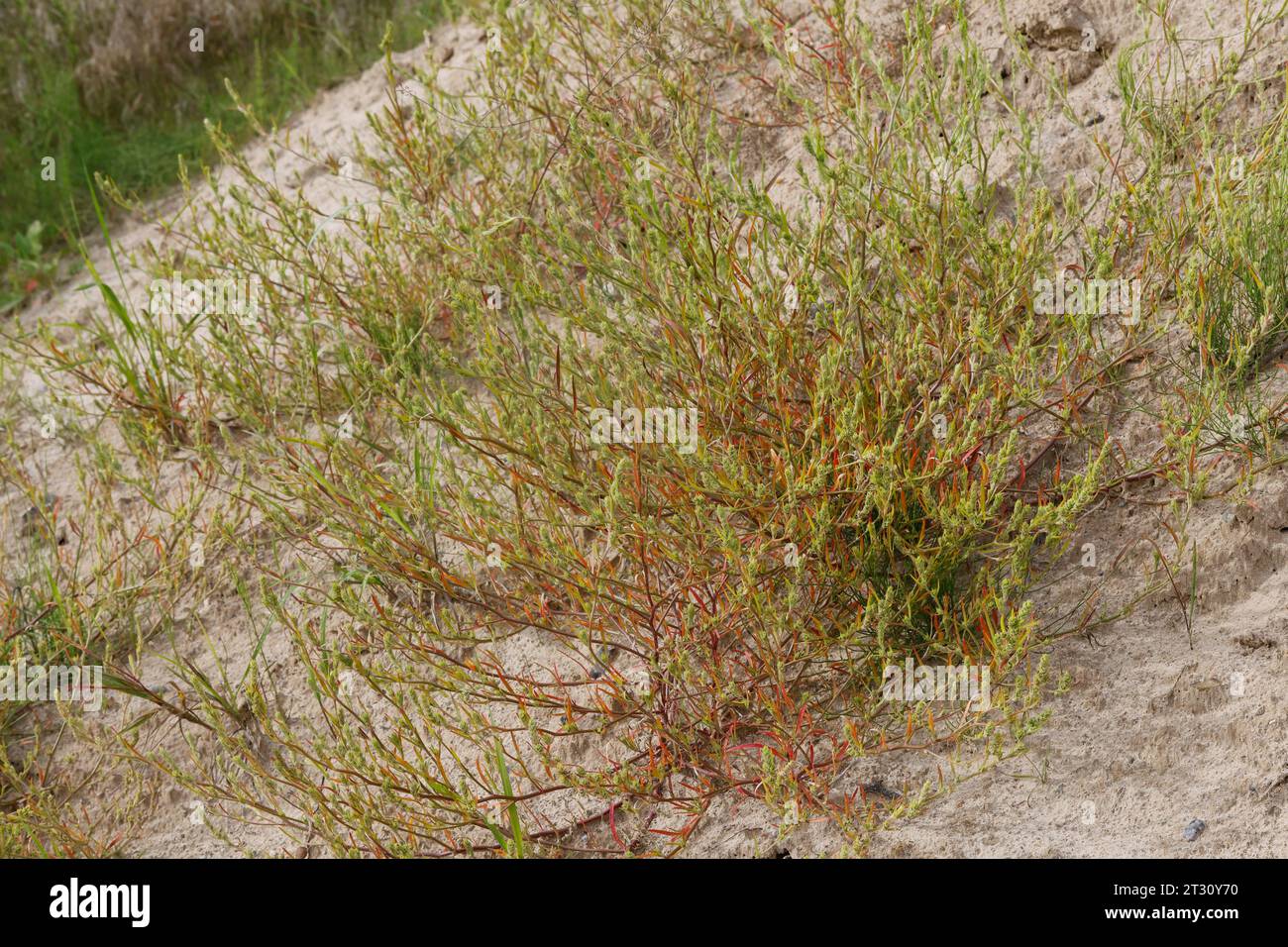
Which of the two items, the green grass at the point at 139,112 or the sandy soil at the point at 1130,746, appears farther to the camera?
the green grass at the point at 139,112

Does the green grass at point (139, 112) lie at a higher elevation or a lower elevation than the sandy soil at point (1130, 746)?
higher

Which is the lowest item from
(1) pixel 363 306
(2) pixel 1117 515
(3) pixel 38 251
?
(2) pixel 1117 515

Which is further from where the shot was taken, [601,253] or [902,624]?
[601,253]

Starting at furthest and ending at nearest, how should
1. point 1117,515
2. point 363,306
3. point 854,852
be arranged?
point 363,306 < point 1117,515 < point 854,852

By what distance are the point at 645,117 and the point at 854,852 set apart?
8.61 ft

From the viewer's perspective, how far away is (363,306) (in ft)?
13.4

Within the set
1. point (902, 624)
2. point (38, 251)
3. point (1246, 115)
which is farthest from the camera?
point (38, 251)

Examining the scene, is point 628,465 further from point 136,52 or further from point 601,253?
point 136,52

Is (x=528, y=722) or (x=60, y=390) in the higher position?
(x=60, y=390)

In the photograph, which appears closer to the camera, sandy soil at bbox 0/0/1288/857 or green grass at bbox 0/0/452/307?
sandy soil at bbox 0/0/1288/857

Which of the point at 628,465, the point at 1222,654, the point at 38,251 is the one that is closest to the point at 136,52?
the point at 38,251

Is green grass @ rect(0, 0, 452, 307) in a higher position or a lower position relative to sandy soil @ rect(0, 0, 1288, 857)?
higher

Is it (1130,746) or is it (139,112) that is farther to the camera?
(139,112)

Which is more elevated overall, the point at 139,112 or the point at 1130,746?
the point at 139,112
